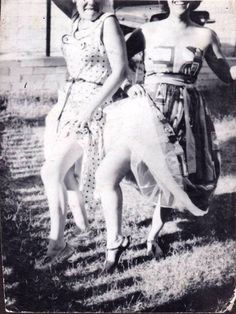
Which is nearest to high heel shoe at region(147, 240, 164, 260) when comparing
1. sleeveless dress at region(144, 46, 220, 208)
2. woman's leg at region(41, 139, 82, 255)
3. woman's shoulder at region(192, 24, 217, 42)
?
sleeveless dress at region(144, 46, 220, 208)

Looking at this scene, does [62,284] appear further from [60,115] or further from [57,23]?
[57,23]

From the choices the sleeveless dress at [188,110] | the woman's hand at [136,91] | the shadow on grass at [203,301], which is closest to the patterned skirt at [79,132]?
the woman's hand at [136,91]

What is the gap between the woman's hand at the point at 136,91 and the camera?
273 centimetres

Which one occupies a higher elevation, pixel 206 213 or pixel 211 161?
pixel 211 161

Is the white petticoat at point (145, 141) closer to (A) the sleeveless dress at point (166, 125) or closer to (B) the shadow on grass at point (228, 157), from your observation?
(A) the sleeveless dress at point (166, 125)

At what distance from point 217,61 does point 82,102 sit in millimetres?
530

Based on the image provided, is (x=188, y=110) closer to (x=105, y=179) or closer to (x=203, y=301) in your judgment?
(x=105, y=179)

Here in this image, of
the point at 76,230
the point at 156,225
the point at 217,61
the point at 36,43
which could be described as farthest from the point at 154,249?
the point at 36,43

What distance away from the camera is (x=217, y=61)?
2750 millimetres

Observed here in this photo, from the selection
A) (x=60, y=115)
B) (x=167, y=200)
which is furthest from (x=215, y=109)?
(x=60, y=115)

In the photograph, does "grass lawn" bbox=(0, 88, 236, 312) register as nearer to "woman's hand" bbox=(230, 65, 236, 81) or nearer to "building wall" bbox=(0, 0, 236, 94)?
"building wall" bbox=(0, 0, 236, 94)

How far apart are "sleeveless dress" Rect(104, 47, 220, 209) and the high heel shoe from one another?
6.7 inches

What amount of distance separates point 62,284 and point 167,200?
52cm

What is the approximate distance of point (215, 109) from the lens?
2768 mm
